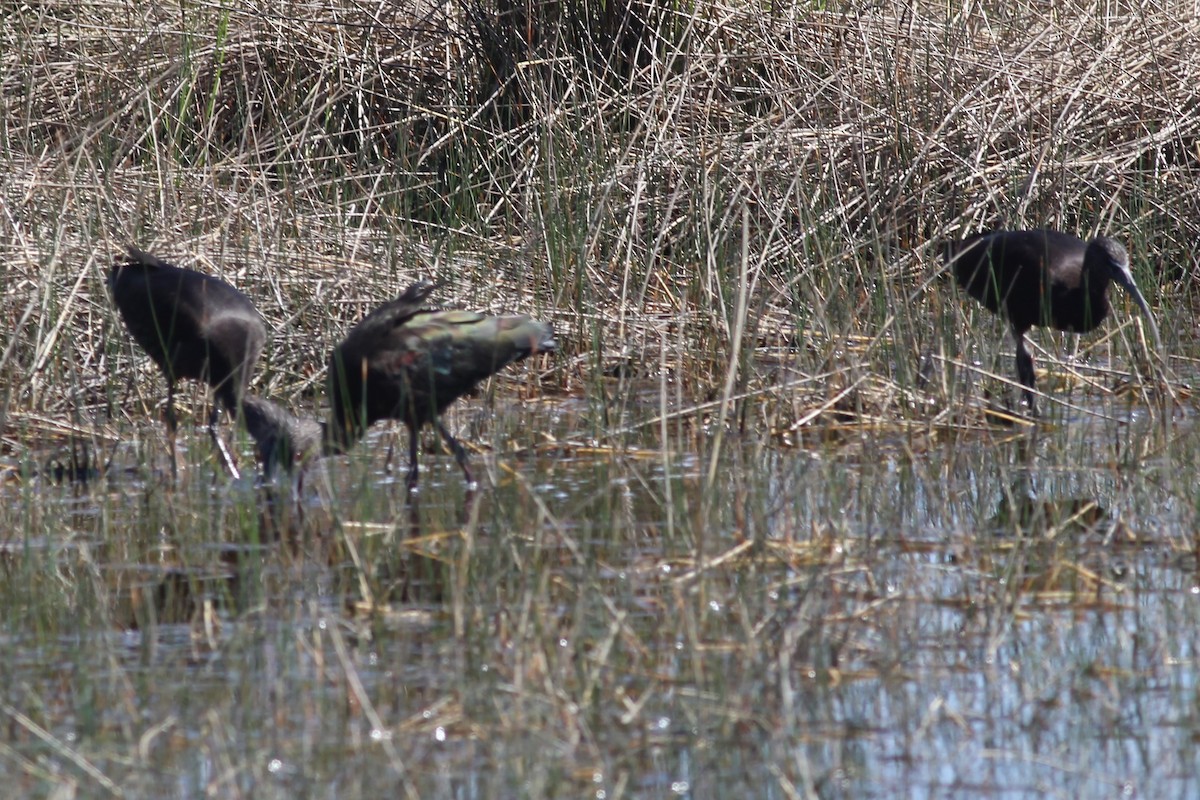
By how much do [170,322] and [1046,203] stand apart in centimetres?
355

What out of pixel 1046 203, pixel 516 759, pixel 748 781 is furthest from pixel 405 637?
pixel 1046 203

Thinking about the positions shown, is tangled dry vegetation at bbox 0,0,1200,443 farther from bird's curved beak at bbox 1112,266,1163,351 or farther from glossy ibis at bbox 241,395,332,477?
glossy ibis at bbox 241,395,332,477

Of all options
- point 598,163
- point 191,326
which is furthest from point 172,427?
point 598,163

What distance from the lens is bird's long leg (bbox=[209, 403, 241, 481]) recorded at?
16.3 feet

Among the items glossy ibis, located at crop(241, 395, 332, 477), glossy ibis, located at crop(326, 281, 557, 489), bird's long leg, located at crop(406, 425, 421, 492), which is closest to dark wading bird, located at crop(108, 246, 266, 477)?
glossy ibis, located at crop(241, 395, 332, 477)

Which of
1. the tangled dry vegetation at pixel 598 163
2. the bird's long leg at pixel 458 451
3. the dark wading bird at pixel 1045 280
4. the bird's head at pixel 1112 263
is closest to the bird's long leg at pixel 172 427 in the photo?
the tangled dry vegetation at pixel 598 163

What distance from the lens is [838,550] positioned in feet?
13.1

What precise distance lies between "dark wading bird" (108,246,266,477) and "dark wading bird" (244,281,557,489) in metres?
0.41

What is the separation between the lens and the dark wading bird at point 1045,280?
5.83 meters

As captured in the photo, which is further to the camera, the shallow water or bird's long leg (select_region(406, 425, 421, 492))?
bird's long leg (select_region(406, 425, 421, 492))

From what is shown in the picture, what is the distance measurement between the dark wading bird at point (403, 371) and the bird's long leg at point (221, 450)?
9 cm

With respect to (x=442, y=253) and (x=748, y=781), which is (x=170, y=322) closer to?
(x=442, y=253)

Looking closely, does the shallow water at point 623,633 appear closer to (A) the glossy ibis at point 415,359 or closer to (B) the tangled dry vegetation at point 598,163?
(A) the glossy ibis at point 415,359

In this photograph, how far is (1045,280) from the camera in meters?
5.87
